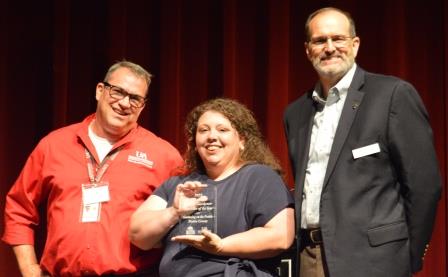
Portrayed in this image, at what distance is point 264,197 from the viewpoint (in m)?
2.22

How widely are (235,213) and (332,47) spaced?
69cm

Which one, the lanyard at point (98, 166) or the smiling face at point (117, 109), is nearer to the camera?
the lanyard at point (98, 166)

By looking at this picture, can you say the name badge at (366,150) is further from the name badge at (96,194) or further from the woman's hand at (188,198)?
the name badge at (96,194)

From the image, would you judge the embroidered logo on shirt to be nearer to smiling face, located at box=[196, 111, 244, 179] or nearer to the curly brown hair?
the curly brown hair

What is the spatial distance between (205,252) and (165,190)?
0.33m

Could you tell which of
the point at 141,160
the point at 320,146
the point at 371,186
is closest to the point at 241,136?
the point at 320,146

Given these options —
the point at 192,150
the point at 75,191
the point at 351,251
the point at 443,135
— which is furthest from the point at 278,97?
the point at 351,251

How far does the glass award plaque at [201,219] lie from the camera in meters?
2.17

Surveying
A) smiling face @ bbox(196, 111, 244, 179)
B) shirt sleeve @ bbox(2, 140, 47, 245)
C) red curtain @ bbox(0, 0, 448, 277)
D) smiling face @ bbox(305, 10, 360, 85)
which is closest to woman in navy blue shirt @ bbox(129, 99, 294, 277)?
smiling face @ bbox(196, 111, 244, 179)

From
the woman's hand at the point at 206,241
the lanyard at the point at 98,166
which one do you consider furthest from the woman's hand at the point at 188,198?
the lanyard at the point at 98,166

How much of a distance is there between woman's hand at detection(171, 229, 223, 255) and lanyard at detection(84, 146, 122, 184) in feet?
2.12

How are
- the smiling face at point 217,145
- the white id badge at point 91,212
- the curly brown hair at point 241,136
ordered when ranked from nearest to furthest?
the smiling face at point 217,145
the curly brown hair at point 241,136
the white id badge at point 91,212

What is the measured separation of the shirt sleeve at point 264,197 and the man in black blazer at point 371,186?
6 cm

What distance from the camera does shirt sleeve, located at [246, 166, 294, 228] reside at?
219 cm
